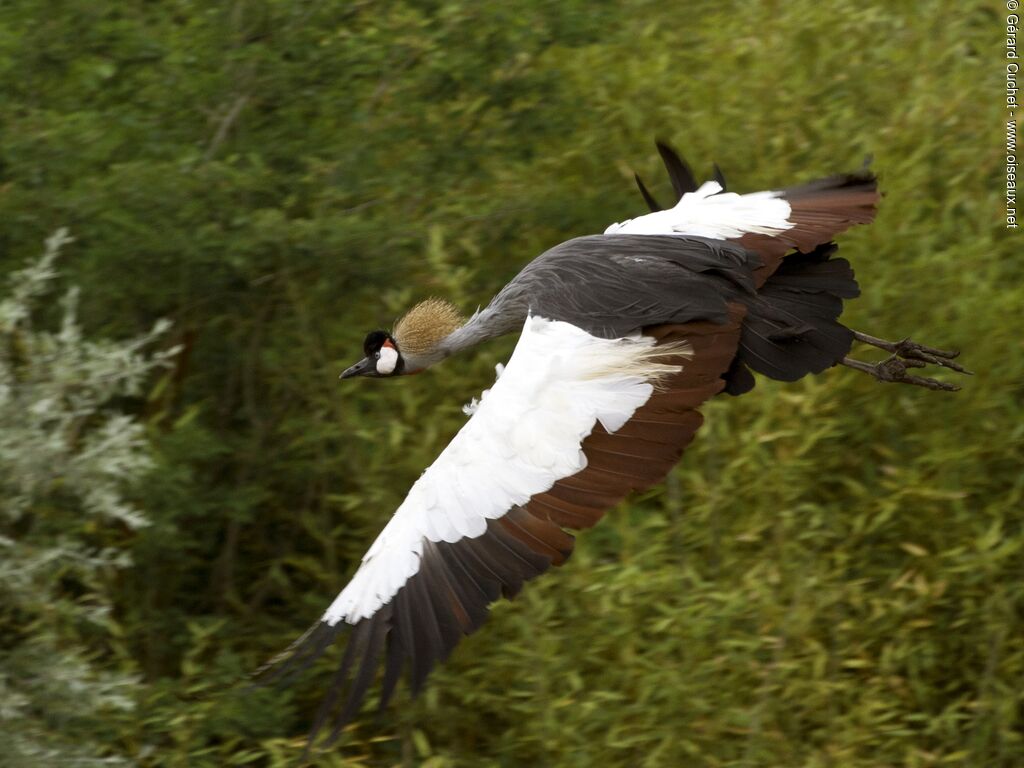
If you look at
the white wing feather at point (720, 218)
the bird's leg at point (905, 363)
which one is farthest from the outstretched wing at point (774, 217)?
the bird's leg at point (905, 363)

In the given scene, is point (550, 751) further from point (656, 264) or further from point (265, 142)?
point (265, 142)

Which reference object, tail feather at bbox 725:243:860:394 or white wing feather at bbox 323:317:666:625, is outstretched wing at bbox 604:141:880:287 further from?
white wing feather at bbox 323:317:666:625

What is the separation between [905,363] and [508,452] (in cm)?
160

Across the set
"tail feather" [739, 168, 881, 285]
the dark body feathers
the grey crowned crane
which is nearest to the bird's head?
the dark body feathers

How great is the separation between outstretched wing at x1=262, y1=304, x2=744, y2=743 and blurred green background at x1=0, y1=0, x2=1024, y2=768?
3.86ft

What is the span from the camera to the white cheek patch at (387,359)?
198 inches

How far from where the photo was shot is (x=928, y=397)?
5.77 metres

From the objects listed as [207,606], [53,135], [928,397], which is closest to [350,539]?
[207,606]

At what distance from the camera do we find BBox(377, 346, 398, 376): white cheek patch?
504 centimetres

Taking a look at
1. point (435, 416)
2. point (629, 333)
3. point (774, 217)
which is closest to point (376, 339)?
point (435, 416)

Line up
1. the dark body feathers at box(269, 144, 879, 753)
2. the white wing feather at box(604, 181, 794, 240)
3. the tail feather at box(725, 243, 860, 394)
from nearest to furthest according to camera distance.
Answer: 1. the dark body feathers at box(269, 144, 879, 753)
2. the tail feather at box(725, 243, 860, 394)
3. the white wing feather at box(604, 181, 794, 240)

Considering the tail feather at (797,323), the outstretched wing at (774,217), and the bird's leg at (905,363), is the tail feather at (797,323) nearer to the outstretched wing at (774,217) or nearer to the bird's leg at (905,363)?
the outstretched wing at (774,217)

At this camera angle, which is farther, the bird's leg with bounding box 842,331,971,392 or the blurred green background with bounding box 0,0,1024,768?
the blurred green background with bounding box 0,0,1024,768

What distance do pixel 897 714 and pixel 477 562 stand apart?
1916mm
